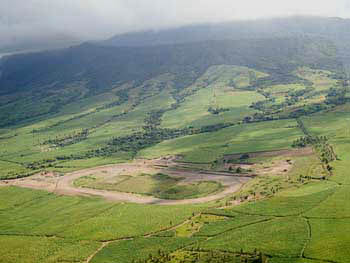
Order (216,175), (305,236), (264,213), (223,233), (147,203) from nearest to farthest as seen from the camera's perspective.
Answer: (305,236) → (223,233) → (264,213) → (147,203) → (216,175)

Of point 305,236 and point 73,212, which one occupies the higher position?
point 305,236

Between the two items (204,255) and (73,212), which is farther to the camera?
(73,212)

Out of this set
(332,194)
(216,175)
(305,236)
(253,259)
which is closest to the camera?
(253,259)

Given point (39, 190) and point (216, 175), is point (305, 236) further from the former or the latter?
point (39, 190)

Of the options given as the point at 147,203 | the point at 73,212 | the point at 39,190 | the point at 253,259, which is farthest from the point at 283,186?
the point at 39,190

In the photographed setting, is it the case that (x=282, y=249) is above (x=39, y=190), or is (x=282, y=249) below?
A: above

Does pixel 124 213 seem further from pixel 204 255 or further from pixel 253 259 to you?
pixel 253 259

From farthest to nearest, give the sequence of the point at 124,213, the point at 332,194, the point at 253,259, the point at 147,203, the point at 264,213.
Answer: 1. the point at 147,203
2. the point at 124,213
3. the point at 332,194
4. the point at 264,213
5. the point at 253,259

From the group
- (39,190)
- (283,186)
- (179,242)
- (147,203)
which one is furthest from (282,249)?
(39,190)

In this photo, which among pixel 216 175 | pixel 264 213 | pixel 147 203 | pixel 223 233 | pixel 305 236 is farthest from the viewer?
pixel 216 175
